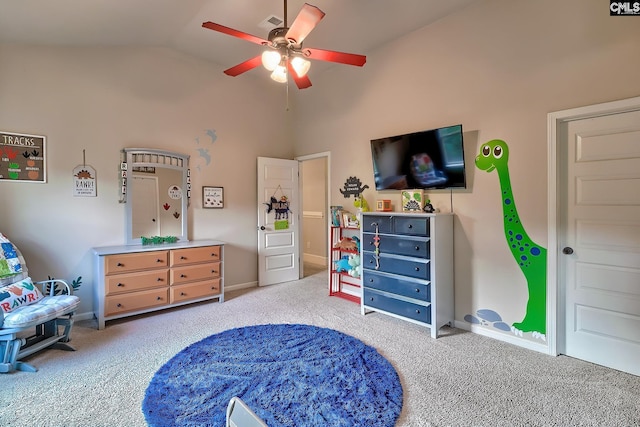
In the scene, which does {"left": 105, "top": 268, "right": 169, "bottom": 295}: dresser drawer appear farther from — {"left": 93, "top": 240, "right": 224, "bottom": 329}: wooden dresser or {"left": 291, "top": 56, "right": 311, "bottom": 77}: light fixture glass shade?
{"left": 291, "top": 56, "right": 311, "bottom": 77}: light fixture glass shade

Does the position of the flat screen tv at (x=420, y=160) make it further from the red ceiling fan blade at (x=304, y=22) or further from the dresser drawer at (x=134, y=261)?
the dresser drawer at (x=134, y=261)

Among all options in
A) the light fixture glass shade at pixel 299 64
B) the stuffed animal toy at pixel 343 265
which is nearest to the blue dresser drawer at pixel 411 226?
the stuffed animal toy at pixel 343 265

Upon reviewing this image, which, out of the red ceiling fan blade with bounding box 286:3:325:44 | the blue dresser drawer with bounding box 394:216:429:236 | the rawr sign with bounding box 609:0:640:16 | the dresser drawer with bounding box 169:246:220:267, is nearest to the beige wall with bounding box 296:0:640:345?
the rawr sign with bounding box 609:0:640:16

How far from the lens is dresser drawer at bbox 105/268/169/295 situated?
129 inches

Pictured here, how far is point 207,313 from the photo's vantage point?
12.1 ft

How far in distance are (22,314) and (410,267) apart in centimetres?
326

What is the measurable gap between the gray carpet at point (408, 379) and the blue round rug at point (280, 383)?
13 centimetres

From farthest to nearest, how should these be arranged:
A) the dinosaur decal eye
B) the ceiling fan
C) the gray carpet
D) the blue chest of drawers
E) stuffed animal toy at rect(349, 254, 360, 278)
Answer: stuffed animal toy at rect(349, 254, 360, 278) < the blue chest of drawers < the dinosaur decal eye < the ceiling fan < the gray carpet

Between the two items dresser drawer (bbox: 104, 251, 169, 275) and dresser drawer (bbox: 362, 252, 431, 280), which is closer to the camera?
dresser drawer (bbox: 362, 252, 431, 280)

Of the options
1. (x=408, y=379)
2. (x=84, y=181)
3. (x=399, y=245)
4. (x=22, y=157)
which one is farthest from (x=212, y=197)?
(x=408, y=379)

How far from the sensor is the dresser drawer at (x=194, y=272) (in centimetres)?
371

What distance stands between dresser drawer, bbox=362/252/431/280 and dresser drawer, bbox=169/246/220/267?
1866 mm

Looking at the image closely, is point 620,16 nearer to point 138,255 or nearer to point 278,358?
point 278,358

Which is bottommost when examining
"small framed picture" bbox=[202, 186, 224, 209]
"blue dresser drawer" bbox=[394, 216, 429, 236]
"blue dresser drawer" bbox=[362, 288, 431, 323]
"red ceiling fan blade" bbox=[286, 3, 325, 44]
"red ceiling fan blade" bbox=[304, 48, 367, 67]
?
"blue dresser drawer" bbox=[362, 288, 431, 323]
